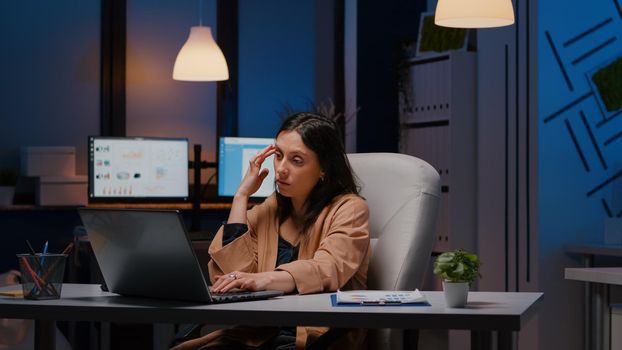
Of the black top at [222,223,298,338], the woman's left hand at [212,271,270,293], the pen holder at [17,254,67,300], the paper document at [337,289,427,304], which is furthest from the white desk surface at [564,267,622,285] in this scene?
the pen holder at [17,254,67,300]

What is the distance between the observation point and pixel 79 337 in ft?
18.6

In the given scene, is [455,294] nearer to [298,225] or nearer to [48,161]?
[298,225]

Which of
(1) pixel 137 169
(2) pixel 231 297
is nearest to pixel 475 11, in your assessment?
(2) pixel 231 297

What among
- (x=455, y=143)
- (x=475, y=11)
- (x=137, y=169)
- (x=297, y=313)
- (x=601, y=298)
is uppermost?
(x=475, y=11)

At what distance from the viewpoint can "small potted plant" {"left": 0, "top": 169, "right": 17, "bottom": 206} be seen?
5.52 metres

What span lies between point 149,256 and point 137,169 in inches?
130

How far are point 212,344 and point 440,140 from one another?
11.6 feet

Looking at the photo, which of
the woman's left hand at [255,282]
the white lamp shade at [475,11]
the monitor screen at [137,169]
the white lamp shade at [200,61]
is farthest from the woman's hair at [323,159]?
the white lamp shade at [200,61]

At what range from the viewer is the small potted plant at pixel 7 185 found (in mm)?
5516

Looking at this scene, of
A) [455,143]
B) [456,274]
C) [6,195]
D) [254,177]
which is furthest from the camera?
[455,143]

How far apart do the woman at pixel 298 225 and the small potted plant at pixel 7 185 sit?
10.1 ft

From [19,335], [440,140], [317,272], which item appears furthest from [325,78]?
[317,272]

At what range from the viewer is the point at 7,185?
5609 millimetres

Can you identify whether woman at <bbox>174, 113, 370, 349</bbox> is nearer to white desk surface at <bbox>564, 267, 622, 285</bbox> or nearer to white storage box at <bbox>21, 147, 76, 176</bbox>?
white desk surface at <bbox>564, 267, 622, 285</bbox>
